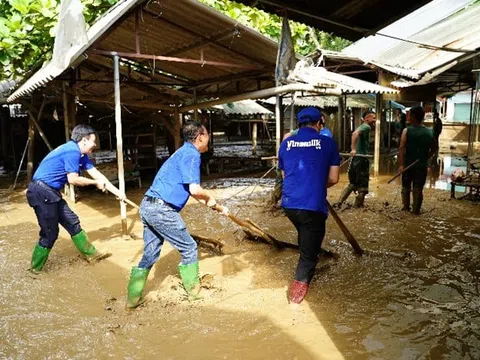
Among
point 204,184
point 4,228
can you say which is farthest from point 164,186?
point 204,184

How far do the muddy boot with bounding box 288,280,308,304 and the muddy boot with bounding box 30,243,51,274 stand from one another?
9.47 ft

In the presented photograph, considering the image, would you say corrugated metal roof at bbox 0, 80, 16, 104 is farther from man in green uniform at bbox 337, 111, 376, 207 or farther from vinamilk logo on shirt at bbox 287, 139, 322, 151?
vinamilk logo on shirt at bbox 287, 139, 322, 151

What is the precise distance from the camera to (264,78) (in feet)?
26.5

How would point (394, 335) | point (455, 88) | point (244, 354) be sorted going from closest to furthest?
point (244, 354)
point (394, 335)
point (455, 88)

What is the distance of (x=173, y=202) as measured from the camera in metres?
3.56

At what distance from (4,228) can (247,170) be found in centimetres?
865

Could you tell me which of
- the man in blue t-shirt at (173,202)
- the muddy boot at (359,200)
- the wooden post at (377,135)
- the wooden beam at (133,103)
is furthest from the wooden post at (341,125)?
the man in blue t-shirt at (173,202)

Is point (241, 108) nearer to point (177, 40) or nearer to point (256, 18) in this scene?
point (256, 18)

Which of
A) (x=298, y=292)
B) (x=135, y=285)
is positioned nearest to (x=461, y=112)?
(x=298, y=292)

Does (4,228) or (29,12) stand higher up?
(29,12)

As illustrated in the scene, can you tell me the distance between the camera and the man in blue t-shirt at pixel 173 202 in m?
3.49

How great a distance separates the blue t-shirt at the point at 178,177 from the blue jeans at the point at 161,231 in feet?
0.27

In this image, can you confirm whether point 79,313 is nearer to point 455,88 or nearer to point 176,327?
point 176,327

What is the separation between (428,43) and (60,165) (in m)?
7.99
